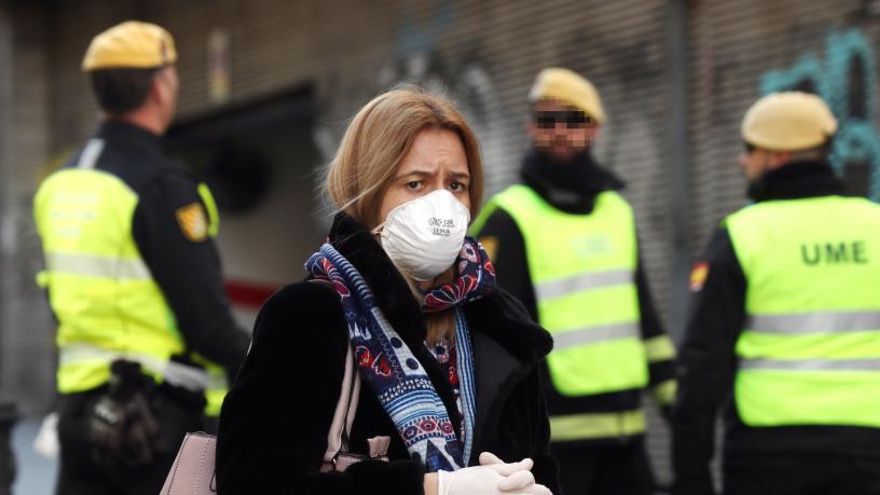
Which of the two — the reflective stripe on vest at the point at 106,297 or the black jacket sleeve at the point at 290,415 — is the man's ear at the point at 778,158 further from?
the black jacket sleeve at the point at 290,415

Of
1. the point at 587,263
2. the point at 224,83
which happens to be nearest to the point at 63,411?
the point at 587,263

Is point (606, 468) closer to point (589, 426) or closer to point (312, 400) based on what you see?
point (589, 426)

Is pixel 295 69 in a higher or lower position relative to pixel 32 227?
higher

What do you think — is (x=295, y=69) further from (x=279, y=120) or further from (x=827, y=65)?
(x=827, y=65)

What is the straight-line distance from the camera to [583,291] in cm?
520

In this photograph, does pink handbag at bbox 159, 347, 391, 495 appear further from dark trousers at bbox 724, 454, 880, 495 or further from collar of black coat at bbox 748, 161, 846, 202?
collar of black coat at bbox 748, 161, 846, 202

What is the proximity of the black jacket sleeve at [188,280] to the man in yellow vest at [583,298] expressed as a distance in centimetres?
100

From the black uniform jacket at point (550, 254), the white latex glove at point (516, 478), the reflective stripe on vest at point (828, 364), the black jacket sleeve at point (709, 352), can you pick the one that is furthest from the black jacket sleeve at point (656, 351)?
the white latex glove at point (516, 478)

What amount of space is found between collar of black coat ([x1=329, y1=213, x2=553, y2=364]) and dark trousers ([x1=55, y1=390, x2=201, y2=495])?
1.93 metres

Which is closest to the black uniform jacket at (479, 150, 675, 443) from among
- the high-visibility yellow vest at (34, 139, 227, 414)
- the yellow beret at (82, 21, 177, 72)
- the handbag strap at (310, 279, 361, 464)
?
the high-visibility yellow vest at (34, 139, 227, 414)

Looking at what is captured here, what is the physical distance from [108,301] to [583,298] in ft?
5.24

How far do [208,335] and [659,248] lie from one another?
456 centimetres

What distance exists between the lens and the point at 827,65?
24.7 feet

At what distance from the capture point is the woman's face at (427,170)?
2.81 m
